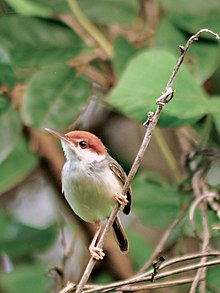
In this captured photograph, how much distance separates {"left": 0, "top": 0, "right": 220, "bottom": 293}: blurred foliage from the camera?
2074mm

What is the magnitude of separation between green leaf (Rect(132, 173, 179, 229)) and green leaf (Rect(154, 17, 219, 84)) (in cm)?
35

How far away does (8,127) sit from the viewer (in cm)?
226

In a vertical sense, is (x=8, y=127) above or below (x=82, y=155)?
above

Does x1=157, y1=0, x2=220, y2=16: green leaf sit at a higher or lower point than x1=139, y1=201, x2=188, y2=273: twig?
higher

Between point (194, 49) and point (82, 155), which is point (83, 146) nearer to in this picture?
point (82, 155)

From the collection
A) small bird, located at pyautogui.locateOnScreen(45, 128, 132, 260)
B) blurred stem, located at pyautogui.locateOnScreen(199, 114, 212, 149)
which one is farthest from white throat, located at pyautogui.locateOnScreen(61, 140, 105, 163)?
blurred stem, located at pyautogui.locateOnScreen(199, 114, 212, 149)

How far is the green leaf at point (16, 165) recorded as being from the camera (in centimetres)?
252

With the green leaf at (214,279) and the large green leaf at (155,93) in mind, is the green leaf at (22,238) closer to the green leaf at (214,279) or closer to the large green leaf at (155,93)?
the large green leaf at (155,93)

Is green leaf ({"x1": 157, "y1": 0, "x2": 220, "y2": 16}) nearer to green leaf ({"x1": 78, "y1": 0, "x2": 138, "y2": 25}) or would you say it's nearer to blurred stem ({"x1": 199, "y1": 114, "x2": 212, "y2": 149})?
green leaf ({"x1": 78, "y1": 0, "x2": 138, "y2": 25})

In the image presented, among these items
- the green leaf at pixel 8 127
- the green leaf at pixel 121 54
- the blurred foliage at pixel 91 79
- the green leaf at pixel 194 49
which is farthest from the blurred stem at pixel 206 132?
the green leaf at pixel 8 127

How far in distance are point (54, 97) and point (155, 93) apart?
0.37 metres

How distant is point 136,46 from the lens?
253 centimetres

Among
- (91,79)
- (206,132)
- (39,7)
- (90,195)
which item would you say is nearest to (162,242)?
(90,195)

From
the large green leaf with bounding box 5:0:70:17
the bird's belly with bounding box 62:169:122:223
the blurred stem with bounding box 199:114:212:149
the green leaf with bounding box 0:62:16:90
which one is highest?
the large green leaf with bounding box 5:0:70:17
